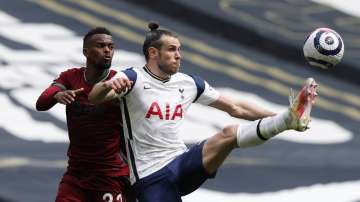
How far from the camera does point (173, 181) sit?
1096cm

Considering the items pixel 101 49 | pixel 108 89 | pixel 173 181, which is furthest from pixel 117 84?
pixel 173 181

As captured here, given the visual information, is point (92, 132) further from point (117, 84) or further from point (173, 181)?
point (117, 84)

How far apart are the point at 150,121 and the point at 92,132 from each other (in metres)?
0.50

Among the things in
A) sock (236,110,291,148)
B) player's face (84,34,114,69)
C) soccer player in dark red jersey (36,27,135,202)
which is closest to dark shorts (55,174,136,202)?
soccer player in dark red jersey (36,27,135,202)

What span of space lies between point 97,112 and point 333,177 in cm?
607

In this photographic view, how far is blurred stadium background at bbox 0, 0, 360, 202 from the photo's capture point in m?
16.3

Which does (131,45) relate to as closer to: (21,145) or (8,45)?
(8,45)

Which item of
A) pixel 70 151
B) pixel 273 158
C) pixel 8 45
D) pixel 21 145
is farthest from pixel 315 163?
pixel 70 151

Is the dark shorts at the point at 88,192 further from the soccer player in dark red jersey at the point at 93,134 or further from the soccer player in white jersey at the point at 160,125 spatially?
the soccer player in white jersey at the point at 160,125

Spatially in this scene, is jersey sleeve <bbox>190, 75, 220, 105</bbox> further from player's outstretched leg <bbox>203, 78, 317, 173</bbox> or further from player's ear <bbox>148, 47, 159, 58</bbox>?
player's outstretched leg <bbox>203, 78, 317, 173</bbox>

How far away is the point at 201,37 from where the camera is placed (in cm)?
2069

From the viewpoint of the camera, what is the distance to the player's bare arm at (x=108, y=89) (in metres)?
10.4

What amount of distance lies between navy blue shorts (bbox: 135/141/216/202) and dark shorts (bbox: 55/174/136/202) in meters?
0.29

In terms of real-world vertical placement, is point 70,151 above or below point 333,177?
above
